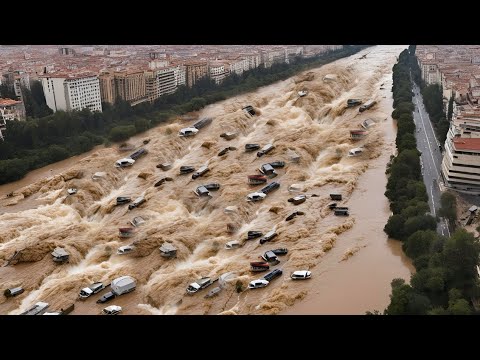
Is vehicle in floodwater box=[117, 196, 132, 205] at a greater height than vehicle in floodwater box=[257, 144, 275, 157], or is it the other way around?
vehicle in floodwater box=[257, 144, 275, 157]

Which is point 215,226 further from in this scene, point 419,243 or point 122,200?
point 419,243

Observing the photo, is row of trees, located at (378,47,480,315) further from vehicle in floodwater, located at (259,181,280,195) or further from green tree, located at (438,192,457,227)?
vehicle in floodwater, located at (259,181,280,195)

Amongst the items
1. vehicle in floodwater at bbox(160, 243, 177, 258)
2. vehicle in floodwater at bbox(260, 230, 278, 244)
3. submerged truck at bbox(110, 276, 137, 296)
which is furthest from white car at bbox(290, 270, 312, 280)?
submerged truck at bbox(110, 276, 137, 296)

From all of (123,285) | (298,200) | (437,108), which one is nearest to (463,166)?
(298,200)

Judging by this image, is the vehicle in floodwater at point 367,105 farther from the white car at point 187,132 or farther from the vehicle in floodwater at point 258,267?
the vehicle in floodwater at point 258,267

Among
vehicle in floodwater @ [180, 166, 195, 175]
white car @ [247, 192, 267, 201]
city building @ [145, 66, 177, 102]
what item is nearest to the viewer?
white car @ [247, 192, 267, 201]

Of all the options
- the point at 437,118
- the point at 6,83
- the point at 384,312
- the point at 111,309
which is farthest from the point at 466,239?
the point at 6,83

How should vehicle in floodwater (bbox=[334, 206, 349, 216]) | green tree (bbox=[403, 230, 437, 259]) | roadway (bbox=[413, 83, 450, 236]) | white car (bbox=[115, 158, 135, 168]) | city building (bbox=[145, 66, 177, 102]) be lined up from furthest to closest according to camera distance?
city building (bbox=[145, 66, 177, 102]) < white car (bbox=[115, 158, 135, 168]) < roadway (bbox=[413, 83, 450, 236]) < vehicle in floodwater (bbox=[334, 206, 349, 216]) < green tree (bbox=[403, 230, 437, 259])

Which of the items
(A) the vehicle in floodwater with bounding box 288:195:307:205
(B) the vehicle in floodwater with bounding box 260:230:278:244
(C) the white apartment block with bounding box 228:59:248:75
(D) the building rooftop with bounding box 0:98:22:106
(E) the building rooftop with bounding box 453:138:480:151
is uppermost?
(C) the white apartment block with bounding box 228:59:248:75
